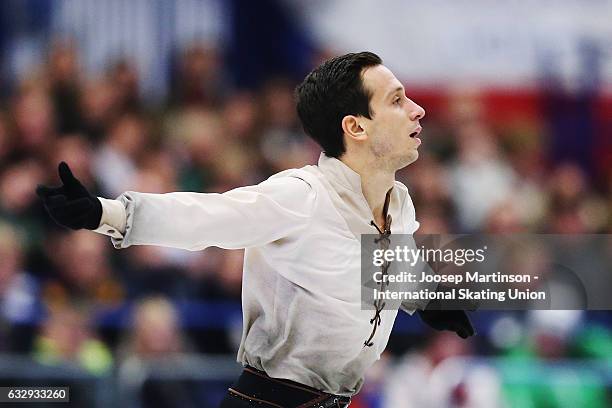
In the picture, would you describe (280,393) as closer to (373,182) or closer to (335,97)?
(373,182)

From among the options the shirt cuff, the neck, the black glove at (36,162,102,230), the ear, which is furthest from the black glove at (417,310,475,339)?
the black glove at (36,162,102,230)

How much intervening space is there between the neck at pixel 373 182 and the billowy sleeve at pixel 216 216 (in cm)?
24

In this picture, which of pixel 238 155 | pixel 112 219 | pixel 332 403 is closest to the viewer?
pixel 112 219

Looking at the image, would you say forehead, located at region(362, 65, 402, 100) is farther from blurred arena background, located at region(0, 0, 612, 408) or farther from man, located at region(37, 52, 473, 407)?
blurred arena background, located at region(0, 0, 612, 408)

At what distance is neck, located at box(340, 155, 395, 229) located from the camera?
11.3 ft

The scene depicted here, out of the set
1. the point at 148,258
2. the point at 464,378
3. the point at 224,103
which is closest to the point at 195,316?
the point at 148,258

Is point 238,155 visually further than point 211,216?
Yes

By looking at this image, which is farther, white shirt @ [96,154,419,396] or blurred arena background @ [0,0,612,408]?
blurred arena background @ [0,0,612,408]

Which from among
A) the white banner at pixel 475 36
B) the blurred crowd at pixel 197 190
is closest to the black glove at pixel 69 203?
the blurred crowd at pixel 197 190

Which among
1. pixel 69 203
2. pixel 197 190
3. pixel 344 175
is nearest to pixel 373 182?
pixel 344 175

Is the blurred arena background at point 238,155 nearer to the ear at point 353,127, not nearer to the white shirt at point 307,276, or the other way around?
the white shirt at point 307,276

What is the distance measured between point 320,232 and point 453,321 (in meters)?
0.78

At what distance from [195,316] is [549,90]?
12.2ft

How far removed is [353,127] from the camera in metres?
3.43
